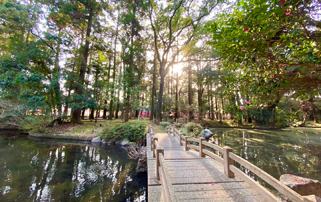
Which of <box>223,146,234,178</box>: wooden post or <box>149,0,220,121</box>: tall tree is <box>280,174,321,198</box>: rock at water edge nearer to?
<box>223,146,234,178</box>: wooden post

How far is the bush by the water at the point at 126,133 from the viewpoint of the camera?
1056cm

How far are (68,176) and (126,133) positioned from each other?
5.34 metres

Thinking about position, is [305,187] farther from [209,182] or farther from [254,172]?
[209,182]

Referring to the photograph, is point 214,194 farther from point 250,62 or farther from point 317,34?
point 317,34

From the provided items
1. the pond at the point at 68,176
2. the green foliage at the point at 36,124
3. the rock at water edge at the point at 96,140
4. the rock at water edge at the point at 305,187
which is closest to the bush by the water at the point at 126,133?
the rock at water edge at the point at 96,140

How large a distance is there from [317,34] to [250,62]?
4.03ft

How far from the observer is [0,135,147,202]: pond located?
14.7ft

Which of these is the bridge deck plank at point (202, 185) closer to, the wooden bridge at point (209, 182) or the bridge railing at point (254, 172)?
the wooden bridge at point (209, 182)

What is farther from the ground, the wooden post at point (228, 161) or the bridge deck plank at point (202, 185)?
the wooden post at point (228, 161)

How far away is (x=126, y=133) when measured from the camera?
10.8 metres

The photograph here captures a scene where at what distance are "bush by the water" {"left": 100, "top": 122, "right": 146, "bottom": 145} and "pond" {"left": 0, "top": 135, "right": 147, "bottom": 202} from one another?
1925 millimetres

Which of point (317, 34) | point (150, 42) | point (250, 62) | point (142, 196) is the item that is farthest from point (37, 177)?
point (150, 42)

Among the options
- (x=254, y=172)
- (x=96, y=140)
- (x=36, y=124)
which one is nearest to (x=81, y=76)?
(x=36, y=124)

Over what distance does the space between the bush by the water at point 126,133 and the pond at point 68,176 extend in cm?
193
